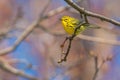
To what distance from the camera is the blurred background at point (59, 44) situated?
7.38ft

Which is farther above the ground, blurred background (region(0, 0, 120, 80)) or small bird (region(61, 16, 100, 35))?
small bird (region(61, 16, 100, 35))

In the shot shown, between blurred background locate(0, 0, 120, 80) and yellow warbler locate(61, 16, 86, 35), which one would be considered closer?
yellow warbler locate(61, 16, 86, 35)

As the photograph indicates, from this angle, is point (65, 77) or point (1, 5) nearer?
point (65, 77)

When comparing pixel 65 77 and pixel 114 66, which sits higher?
pixel 65 77

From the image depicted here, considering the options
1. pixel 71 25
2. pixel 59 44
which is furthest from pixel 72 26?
pixel 59 44

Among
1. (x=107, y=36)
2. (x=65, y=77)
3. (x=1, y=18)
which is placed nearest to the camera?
(x=65, y=77)

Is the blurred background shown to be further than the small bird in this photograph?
Yes

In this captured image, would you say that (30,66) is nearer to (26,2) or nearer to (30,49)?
(30,49)

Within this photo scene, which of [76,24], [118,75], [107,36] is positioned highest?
[76,24]

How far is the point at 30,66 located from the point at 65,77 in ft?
1.70

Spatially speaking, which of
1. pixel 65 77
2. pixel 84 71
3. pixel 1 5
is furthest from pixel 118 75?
pixel 1 5

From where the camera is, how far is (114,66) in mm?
3580

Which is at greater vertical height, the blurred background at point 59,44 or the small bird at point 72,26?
the small bird at point 72,26

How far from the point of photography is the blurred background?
225 centimetres
